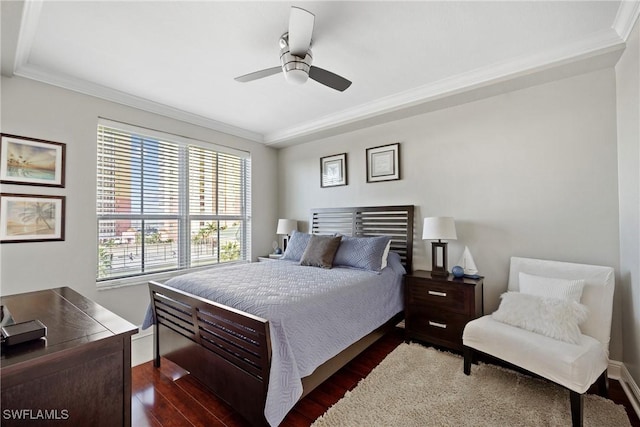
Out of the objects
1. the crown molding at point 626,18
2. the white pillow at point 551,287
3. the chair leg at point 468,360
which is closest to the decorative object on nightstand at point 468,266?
the white pillow at point 551,287

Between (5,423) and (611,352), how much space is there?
12.3 feet

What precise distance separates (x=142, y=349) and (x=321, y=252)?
213cm

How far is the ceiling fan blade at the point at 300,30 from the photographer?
170 cm

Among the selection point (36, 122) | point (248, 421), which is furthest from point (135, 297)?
point (248, 421)

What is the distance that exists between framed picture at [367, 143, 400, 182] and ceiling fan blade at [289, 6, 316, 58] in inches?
77.0

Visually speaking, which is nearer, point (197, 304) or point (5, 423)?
point (5, 423)

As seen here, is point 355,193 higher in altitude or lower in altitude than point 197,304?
higher

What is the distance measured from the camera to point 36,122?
8.53 ft

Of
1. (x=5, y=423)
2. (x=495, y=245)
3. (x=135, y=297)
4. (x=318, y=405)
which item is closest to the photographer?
(x=5, y=423)

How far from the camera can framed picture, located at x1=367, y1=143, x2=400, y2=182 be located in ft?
11.9

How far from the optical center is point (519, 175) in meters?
2.80

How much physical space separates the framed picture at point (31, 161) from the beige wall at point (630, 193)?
4728mm

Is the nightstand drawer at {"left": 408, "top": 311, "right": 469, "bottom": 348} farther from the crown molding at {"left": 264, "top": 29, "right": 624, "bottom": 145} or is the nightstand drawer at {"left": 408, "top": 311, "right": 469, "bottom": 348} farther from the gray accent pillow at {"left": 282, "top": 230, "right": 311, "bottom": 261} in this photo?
the crown molding at {"left": 264, "top": 29, "right": 624, "bottom": 145}

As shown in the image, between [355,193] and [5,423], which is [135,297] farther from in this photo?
[355,193]
